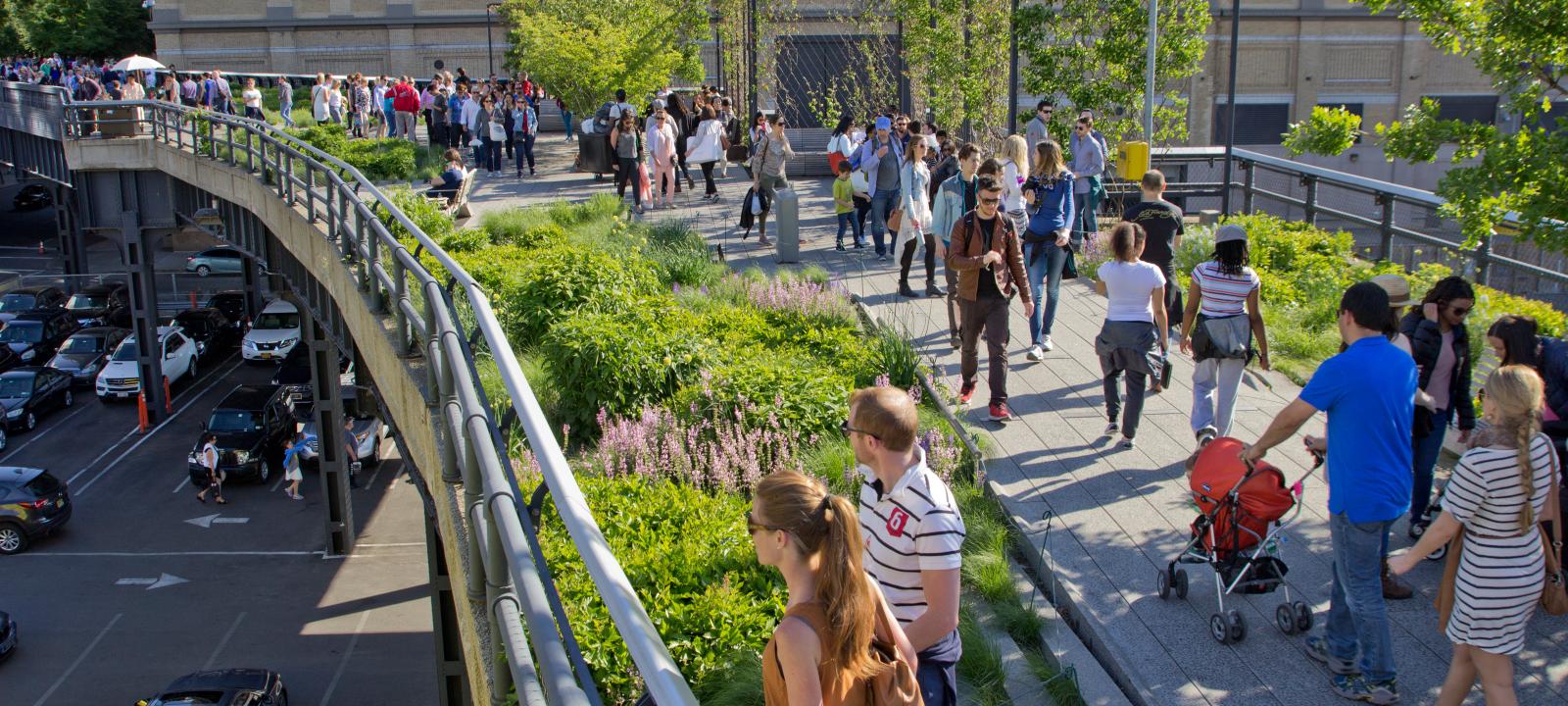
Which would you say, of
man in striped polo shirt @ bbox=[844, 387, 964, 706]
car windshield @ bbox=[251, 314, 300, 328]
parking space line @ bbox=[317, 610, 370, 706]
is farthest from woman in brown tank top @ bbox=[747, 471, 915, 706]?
car windshield @ bbox=[251, 314, 300, 328]

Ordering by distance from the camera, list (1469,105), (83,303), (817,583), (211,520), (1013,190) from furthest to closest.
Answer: (1469,105), (83,303), (211,520), (1013,190), (817,583)

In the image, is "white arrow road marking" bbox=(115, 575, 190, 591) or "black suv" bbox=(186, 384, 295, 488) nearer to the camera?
"white arrow road marking" bbox=(115, 575, 190, 591)

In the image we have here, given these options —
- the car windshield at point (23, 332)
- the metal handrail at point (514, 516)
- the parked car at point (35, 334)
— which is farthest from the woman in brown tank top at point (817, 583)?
the car windshield at point (23, 332)

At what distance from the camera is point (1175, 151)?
20.6 meters

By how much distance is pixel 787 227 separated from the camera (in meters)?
16.9

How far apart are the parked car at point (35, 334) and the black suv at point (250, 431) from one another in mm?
11707

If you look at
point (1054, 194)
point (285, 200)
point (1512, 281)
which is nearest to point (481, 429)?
point (1054, 194)

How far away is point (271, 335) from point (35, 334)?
8.21 meters

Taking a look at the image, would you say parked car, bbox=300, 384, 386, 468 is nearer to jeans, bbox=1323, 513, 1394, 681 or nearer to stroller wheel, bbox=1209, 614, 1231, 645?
stroller wheel, bbox=1209, 614, 1231, 645

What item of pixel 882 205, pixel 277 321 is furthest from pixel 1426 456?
pixel 277 321

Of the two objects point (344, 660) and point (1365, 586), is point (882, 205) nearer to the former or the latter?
point (1365, 586)

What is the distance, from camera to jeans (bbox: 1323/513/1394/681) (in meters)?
5.90

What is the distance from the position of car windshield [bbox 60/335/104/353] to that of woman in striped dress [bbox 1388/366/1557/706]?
1664 inches

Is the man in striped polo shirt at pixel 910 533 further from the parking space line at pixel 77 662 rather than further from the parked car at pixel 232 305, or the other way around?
the parked car at pixel 232 305
